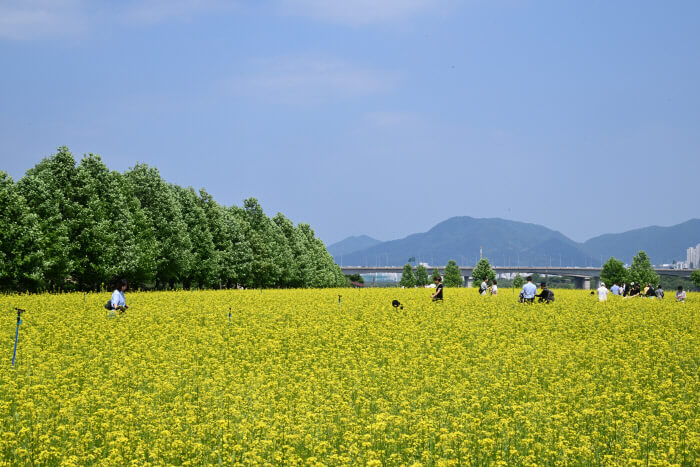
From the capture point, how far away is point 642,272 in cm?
12975

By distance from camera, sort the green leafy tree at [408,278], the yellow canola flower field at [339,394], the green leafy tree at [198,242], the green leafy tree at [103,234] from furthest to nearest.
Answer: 1. the green leafy tree at [408,278]
2. the green leafy tree at [198,242]
3. the green leafy tree at [103,234]
4. the yellow canola flower field at [339,394]

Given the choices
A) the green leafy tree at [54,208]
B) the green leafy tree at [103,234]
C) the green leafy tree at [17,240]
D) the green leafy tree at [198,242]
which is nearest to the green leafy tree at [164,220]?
the green leafy tree at [198,242]

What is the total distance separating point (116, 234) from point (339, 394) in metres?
41.1

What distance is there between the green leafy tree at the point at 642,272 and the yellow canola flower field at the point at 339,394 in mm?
114637

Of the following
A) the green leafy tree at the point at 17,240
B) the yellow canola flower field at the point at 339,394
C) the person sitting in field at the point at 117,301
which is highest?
the green leafy tree at the point at 17,240

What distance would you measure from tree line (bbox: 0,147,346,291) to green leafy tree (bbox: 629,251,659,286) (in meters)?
86.3

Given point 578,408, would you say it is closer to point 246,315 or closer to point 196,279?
point 246,315

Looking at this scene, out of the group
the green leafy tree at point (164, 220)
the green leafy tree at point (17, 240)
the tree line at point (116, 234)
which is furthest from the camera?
the green leafy tree at point (164, 220)

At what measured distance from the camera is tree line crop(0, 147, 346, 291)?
41.7 metres

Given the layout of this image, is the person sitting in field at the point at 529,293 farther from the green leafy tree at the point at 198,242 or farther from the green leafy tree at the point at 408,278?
the green leafy tree at the point at 408,278

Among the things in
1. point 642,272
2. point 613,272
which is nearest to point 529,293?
point 642,272

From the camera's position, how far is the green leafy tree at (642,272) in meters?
128

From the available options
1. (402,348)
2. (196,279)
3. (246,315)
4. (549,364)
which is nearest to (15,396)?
(402,348)

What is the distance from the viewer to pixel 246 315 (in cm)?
2691
